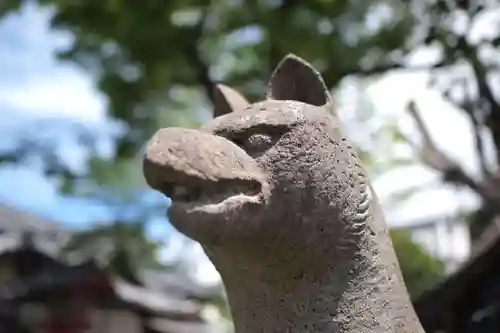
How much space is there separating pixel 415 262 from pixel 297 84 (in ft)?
27.5

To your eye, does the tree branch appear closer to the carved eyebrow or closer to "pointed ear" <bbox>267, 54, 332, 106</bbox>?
"pointed ear" <bbox>267, 54, 332, 106</bbox>

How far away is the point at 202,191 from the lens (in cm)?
132

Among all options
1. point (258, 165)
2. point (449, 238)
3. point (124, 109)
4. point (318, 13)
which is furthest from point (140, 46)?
point (449, 238)

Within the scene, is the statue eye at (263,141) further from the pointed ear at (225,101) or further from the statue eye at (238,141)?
the pointed ear at (225,101)

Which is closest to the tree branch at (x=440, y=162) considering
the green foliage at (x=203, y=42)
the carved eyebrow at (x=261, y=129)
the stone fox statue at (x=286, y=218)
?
the green foliage at (x=203, y=42)

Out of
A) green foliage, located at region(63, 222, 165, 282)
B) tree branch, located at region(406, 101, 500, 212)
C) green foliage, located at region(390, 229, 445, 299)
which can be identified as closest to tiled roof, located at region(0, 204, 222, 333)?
green foliage, located at region(63, 222, 165, 282)

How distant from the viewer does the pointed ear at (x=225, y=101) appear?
1628mm

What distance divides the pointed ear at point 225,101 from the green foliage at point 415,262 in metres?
6.42

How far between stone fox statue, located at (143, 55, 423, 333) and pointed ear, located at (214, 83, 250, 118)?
0.16 m

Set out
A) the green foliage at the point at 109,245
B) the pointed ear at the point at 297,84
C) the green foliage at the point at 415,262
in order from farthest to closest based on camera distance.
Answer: the green foliage at the point at 109,245 < the green foliage at the point at 415,262 < the pointed ear at the point at 297,84

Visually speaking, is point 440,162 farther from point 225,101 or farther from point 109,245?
point 109,245

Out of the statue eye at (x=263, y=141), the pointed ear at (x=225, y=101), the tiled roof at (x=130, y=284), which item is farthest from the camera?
the tiled roof at (x=130, y=284)

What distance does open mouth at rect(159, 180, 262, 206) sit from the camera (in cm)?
131

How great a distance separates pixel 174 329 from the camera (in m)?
8.60
